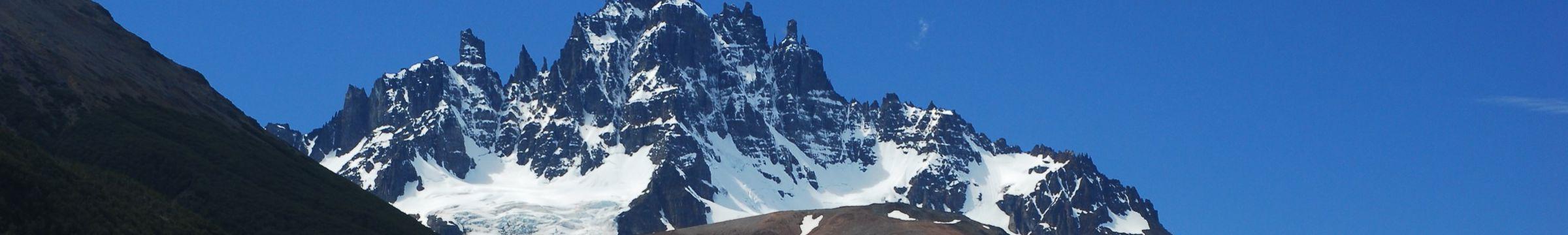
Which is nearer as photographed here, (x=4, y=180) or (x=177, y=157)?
(x=4, y=180)

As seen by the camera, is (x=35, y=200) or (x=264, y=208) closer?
(x=35, y=200)

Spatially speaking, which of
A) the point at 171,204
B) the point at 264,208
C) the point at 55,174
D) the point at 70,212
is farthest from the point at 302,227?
the point at 70,212

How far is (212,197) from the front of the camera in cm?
19025

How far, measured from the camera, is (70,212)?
146m

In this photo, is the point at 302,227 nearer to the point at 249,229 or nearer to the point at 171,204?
the point at 249,229

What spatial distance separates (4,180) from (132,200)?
1091 inches

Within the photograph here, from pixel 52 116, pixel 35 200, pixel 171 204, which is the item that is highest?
pixel 52 116

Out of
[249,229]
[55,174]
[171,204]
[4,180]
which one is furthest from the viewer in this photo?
[249,229]

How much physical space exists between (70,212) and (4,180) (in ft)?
22.9

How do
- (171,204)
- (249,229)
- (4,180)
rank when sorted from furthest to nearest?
(249,229) < (171,204) < (4,180)

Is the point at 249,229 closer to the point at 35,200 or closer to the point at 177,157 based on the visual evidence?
the point at 177,157

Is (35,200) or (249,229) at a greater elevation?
(249,229)

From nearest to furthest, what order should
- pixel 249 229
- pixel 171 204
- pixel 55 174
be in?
pixel 55 174
pixel 171 204
pixel 249 229

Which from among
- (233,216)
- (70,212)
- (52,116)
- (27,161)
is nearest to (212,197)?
(233,216)
